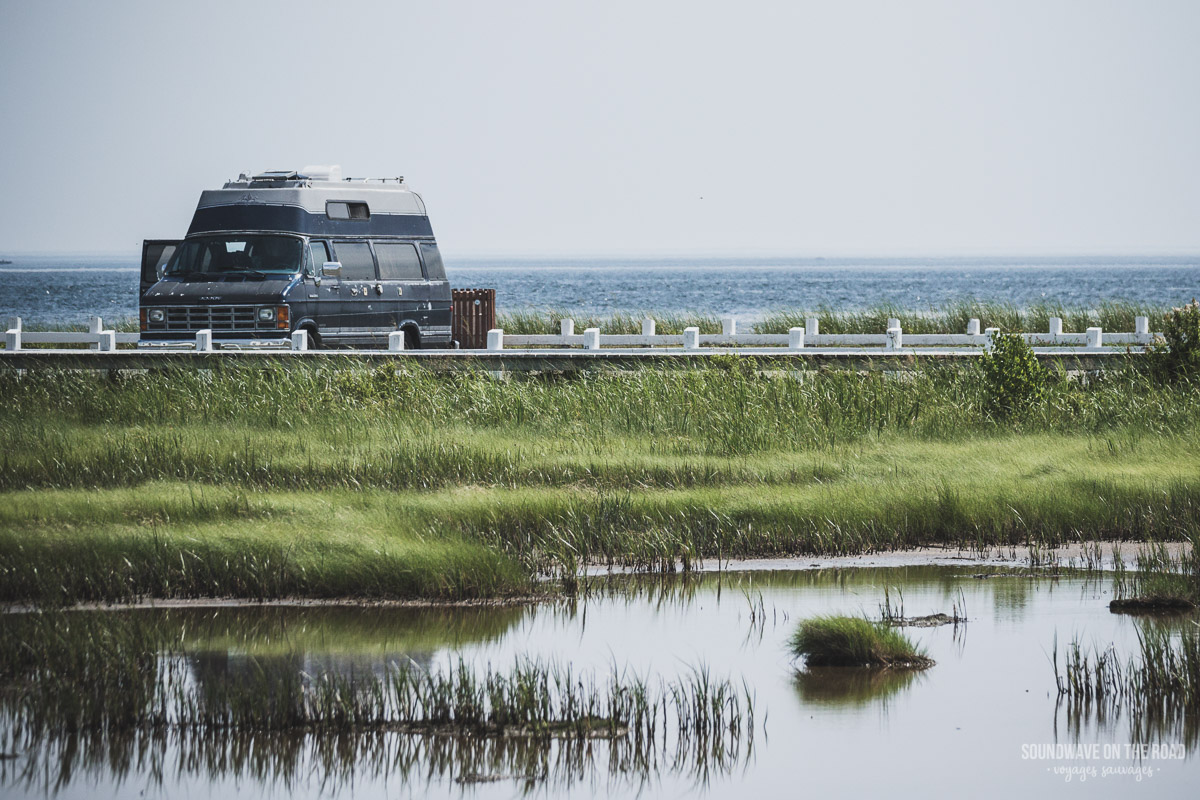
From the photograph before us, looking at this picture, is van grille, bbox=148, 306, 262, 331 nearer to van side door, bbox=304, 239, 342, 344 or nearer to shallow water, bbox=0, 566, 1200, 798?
van side door, bbox=304, 239, 342, 344

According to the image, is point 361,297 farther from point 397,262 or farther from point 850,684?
point 850,684

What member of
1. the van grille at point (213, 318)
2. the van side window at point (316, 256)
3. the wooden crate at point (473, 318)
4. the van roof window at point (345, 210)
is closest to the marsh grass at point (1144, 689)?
the van side window at point (316, 256)

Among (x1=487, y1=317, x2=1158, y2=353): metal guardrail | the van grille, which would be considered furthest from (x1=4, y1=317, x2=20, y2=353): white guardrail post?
(x1=487, y1=317, x2=1158, y2=353): metal guardrail

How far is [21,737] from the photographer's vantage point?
793cm

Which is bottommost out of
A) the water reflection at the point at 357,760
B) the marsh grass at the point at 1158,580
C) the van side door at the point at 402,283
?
the water reflection at the point at 357,760

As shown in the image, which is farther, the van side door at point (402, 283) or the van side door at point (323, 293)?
the van side door at point (402, 283)

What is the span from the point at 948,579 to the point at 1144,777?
4.33 metres

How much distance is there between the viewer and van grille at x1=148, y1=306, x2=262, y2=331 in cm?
2195

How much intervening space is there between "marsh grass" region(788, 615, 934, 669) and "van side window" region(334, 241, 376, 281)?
47.3 feet

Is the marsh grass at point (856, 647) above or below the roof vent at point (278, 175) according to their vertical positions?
below

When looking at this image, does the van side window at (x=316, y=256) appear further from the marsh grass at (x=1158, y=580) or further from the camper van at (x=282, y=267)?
the marsh grass at (x=1158, y=580)

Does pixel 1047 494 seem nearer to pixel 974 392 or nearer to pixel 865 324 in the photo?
pixel 974 392

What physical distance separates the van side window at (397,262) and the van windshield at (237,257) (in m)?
1.78

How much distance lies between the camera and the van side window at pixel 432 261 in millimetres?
24250
